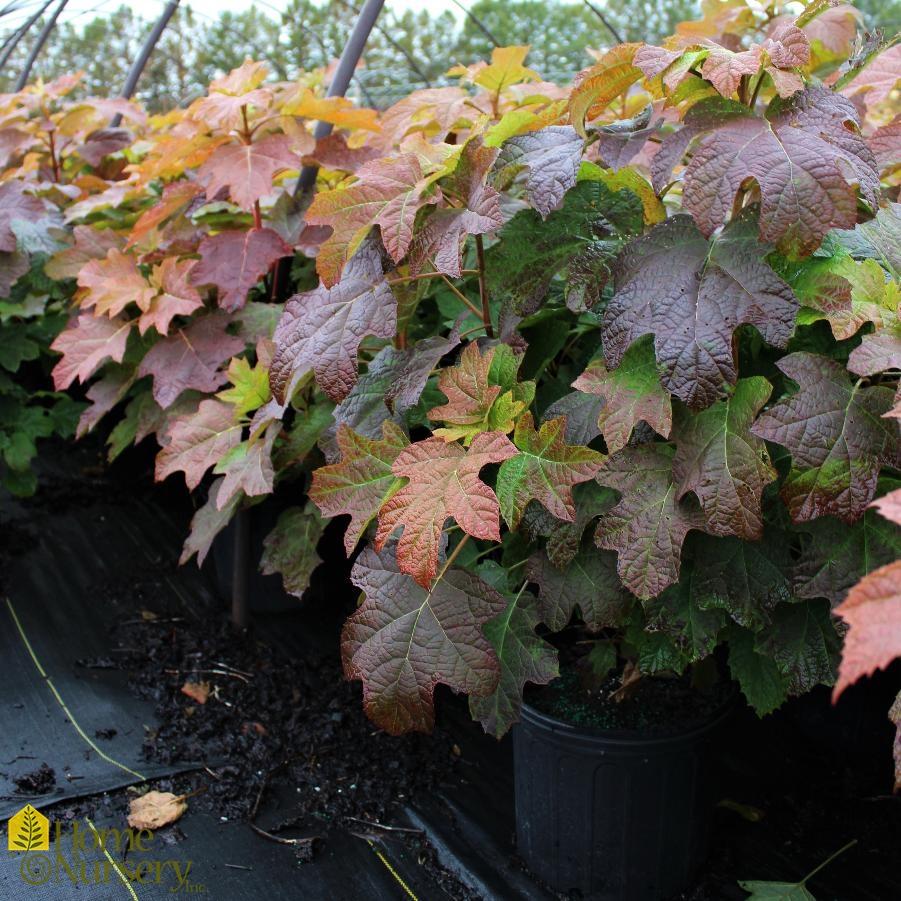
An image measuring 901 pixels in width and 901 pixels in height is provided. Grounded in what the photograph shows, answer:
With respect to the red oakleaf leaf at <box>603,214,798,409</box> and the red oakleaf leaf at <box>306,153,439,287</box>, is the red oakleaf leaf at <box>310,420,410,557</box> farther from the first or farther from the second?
the red oakleaf leaf at <box>603,214,798,409</box>

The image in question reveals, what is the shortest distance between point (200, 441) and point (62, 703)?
2.91 ft

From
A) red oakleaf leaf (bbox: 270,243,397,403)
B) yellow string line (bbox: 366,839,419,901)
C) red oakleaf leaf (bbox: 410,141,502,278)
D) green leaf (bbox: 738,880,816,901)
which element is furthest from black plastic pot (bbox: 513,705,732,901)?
red oakleaf leaf (bbox: 410,141,502,278)

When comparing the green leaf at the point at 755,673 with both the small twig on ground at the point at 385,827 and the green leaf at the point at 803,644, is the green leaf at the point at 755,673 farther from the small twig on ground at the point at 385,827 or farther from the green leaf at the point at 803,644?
the small twig on ground at the point at 385,827

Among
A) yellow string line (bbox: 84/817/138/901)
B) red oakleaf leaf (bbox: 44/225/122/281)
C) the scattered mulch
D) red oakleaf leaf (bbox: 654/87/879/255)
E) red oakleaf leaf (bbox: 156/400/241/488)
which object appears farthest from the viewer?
red oakleaf leaf (bbox: 44/225/122/281)

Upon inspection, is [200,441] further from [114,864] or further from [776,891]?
[776,891]

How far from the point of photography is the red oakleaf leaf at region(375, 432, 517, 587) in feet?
3.62

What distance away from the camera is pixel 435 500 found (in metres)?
1.15

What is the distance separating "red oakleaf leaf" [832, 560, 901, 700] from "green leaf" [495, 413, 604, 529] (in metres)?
0.49

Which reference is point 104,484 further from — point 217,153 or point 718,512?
point 718,512

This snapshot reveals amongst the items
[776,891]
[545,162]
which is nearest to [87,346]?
[545,162]

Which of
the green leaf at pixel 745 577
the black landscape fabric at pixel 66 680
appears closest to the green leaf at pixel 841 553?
the green leaf at pixel 745 577

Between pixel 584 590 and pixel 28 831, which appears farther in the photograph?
pixel 28 831

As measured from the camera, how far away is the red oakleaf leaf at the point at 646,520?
3.80 feet

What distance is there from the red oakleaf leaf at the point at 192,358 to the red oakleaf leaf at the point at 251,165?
0.31m
